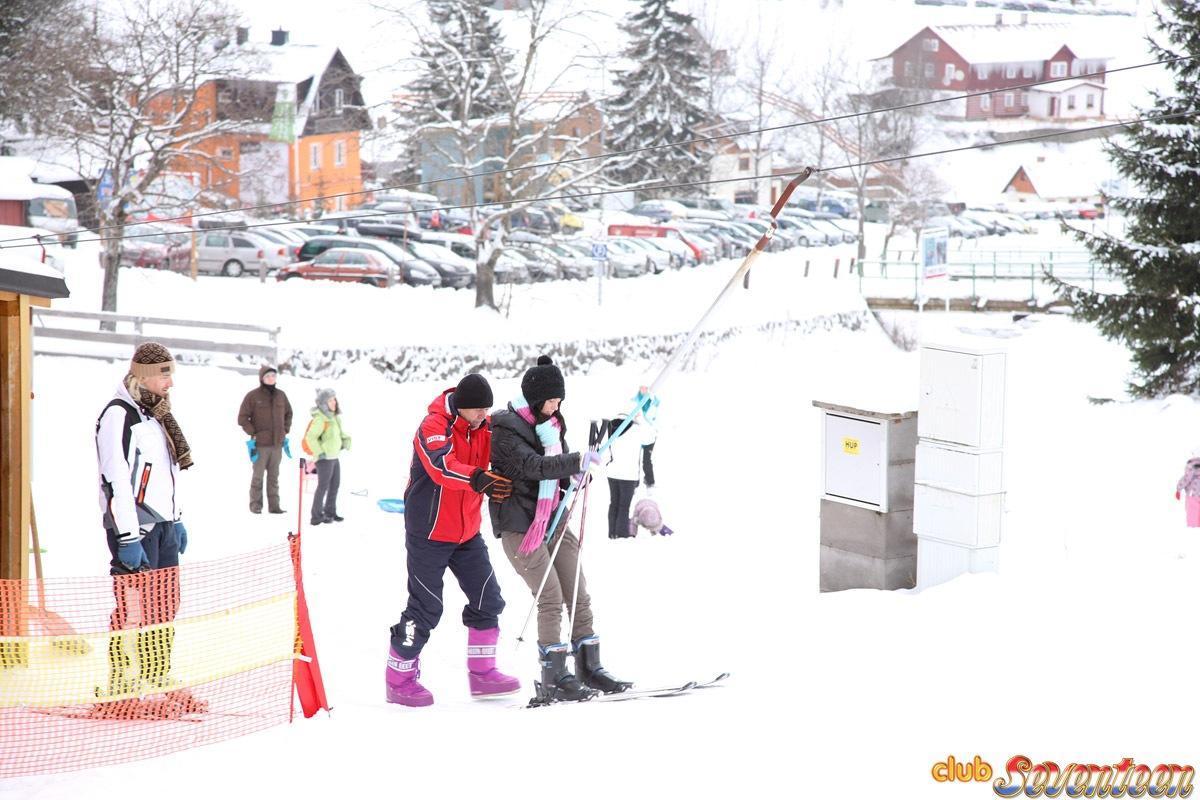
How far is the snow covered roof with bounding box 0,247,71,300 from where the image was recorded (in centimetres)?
711

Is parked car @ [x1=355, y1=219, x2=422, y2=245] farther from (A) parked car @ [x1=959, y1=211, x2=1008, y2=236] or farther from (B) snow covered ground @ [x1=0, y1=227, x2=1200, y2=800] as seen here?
(A) parked car @ [x1=959, y1=211, x2=1008, y2=236]

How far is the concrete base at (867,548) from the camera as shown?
805cm

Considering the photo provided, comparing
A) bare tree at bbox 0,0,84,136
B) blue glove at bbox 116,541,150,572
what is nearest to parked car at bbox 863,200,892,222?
bare tree at bbox 0,0,84,136

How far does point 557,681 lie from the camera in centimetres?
650

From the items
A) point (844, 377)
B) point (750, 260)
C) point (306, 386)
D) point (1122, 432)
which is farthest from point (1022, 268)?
point (750, 260)

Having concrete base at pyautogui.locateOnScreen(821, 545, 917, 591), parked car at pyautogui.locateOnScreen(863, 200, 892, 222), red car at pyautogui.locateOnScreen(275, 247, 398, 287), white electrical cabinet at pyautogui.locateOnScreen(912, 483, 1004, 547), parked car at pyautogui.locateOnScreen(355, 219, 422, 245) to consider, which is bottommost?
concrete base at pyautogui.locateOnScreen(821, 545, 917, 591)

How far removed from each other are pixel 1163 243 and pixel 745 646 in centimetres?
1572

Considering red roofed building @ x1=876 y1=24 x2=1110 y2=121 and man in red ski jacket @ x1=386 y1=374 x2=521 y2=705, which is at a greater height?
red roofed building @ x1=876 y1=24 x2=1110 y2=121

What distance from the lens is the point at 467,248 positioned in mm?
36156

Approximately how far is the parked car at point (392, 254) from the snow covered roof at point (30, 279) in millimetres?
26001

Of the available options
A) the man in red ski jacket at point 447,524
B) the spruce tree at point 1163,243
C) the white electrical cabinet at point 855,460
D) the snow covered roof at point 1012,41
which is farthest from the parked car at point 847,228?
the man in red ski jacket at point 447,524

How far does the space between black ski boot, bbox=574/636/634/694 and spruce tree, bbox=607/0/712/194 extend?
3849cm

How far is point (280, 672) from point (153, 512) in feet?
3.08

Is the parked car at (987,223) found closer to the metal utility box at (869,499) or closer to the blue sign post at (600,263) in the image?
the blue sign post at (600,263)
